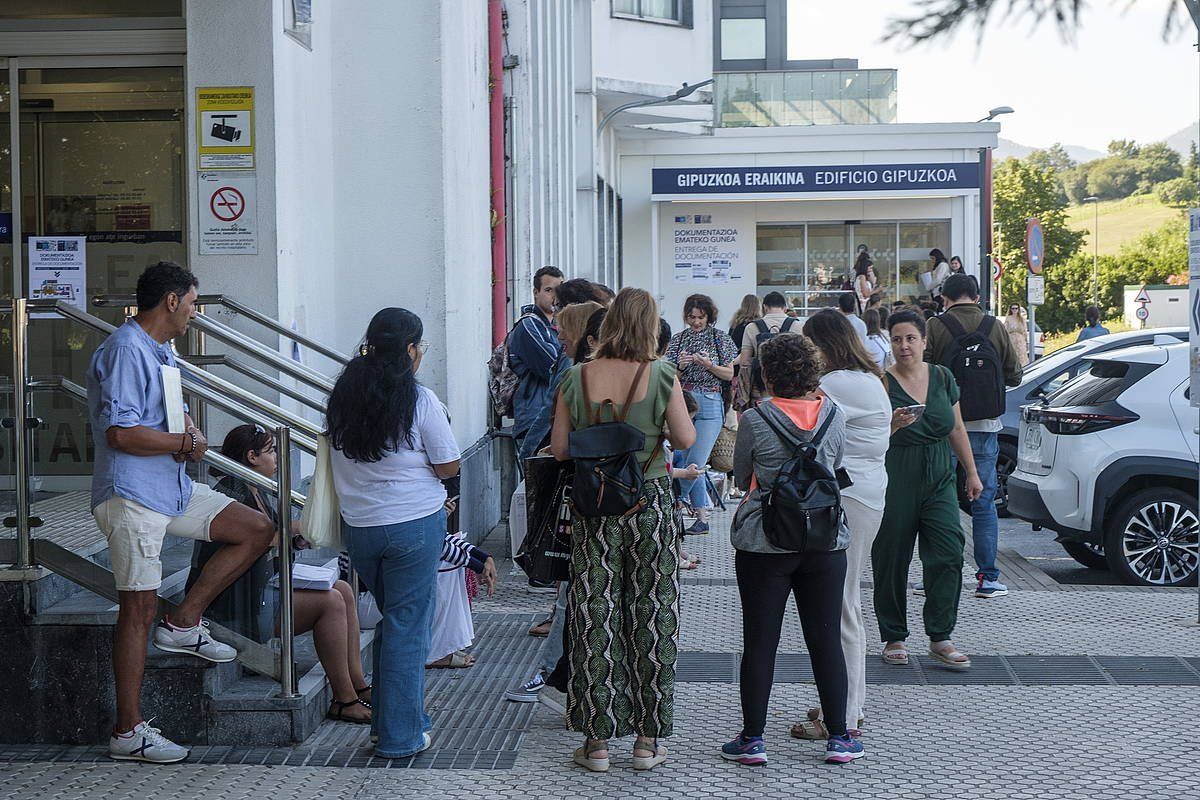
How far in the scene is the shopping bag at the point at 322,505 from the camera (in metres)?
5.51

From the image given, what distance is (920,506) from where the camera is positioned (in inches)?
281

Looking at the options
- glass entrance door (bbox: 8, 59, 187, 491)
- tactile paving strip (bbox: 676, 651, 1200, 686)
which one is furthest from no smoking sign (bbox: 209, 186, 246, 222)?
tactile paving strip (bbox: 676, 651, 1200, 686)

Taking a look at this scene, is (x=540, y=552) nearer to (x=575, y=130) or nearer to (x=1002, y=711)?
(x=1002, y=711)

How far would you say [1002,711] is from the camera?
643cm

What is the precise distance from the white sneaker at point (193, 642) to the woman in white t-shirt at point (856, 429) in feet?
7.57

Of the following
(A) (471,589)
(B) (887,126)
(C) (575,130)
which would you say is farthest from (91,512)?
(B) (887,126)

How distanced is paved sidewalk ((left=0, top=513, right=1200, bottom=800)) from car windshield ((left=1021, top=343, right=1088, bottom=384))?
6371 millimetres

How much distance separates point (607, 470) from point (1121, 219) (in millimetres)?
146456

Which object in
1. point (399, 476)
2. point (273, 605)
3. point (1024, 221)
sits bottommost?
point (273, 605)

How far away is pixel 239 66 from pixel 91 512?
148 inches

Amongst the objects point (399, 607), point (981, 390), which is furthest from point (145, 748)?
point (981, 390)

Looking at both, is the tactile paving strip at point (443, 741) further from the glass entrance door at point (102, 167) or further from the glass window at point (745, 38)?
the glass window at point (745, 38)

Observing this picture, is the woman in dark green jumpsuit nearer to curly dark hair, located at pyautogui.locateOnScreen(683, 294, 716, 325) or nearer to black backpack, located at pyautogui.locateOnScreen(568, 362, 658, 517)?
black backpack, located at pyautogui.locateOnScreen(568, 362, 658, 517)

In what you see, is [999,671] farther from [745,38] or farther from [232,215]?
[745,38]
